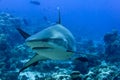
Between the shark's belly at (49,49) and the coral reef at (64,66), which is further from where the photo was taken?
the coral reef at (64,66)

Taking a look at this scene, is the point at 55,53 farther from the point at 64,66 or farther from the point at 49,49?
the point at 64,66

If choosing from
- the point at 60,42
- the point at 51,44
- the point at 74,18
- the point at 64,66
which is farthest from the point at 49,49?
the point at 74,18

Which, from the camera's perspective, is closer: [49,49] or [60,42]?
[49,49]

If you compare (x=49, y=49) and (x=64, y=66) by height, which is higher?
(x=64, y=66)

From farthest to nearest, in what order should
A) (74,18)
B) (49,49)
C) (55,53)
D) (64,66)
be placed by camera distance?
(74,18), (64,66), (55,53), (49,49)

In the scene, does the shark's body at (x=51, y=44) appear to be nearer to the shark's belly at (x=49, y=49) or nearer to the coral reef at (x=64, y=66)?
the shark's belly at (x=49, y=49)

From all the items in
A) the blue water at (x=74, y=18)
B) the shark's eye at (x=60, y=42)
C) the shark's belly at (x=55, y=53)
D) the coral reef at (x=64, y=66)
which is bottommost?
the shark's belly at (x=55, y=53)

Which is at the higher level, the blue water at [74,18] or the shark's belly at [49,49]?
the blue water at [74,18]

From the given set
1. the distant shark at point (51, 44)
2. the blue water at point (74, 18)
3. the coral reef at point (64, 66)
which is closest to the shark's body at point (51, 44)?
the distant shark at point (51, 44)

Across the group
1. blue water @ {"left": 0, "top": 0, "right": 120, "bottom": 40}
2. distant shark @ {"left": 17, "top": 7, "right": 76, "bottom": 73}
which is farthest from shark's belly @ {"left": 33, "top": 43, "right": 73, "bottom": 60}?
blue water @ {"left": 0, "top": 0, "right": 120, "bottom": 40}

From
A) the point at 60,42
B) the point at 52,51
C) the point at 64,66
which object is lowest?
the point at 52,51

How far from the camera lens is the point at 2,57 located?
13.0 m

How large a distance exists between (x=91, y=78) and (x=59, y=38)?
544 cm

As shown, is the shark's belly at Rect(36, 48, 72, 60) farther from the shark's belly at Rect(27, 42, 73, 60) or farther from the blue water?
the blue water
